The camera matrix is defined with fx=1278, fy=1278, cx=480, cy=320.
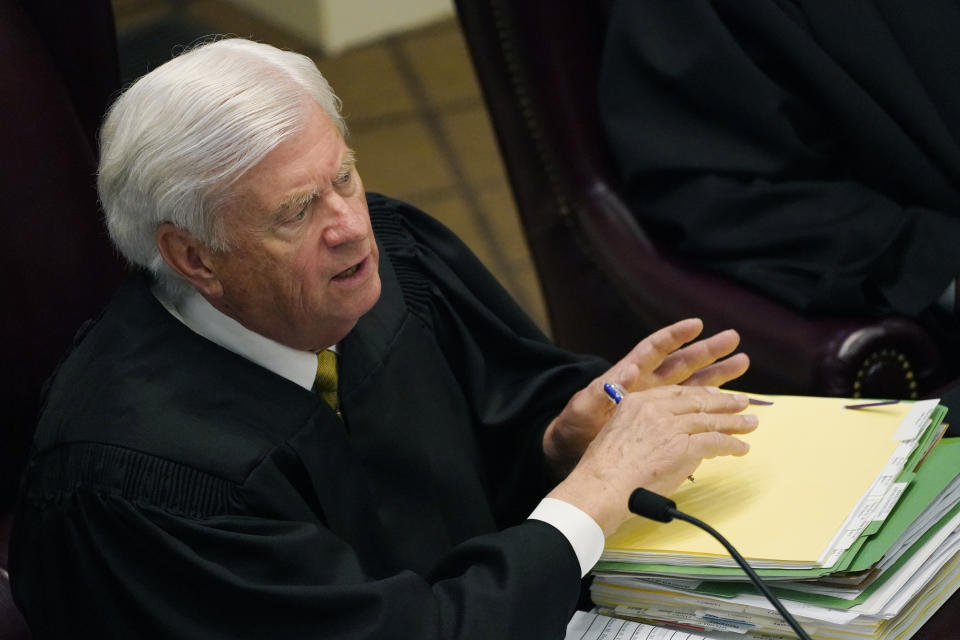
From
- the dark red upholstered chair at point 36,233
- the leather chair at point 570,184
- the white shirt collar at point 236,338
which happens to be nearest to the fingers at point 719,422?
the white shirt collar at point 236,338

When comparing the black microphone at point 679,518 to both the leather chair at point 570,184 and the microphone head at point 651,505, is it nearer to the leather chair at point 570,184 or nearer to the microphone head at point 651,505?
the microphone head at point 651,505

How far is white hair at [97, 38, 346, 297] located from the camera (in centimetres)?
130

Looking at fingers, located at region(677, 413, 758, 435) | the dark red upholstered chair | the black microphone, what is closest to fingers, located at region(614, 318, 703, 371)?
fingers, located at region(677, 413, 758, 435)

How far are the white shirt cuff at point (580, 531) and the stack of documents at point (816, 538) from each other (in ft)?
0.11

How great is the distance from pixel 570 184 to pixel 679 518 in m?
1.17

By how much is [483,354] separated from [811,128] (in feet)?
2.84

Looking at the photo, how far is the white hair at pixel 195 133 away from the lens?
130cm

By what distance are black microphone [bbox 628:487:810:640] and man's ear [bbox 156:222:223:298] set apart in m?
0.51

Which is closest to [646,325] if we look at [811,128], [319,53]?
[811,128]

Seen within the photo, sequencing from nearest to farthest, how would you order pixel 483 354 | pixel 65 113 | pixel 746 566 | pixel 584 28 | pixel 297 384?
1. pixel 746 566
2. pixel 297 384
3. pixel 483 354
4. pixel 65 113
5. pixel 584 28

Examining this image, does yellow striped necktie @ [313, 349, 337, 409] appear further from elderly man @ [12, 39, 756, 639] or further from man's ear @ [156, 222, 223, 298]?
man's ear @ [156, 222, 223, 298]

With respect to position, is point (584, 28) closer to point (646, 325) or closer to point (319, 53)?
point (646, 325)

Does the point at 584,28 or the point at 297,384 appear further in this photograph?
the point at 584,28

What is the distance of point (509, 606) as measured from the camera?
1.32m
